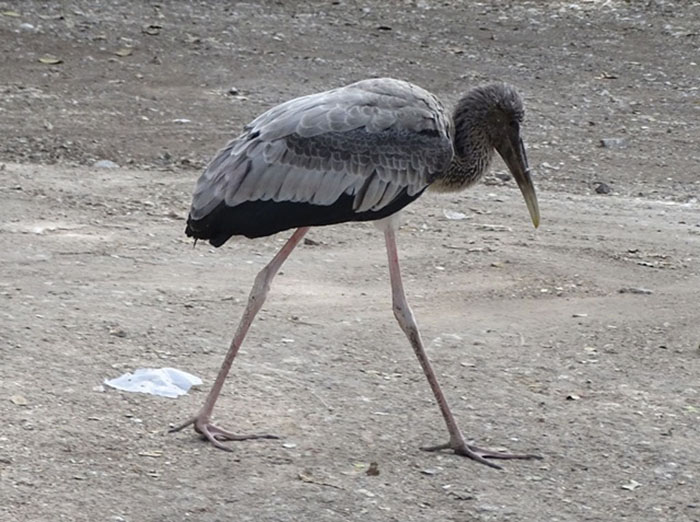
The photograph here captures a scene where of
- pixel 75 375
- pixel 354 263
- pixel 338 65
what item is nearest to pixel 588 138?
pixel 338 65

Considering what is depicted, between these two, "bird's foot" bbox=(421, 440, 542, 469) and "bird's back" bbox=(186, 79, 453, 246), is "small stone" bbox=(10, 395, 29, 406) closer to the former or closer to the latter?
"bird's back" bbox=(186, 79, 453, 246)

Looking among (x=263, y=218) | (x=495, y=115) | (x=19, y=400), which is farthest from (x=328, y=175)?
(x=19, y=400)

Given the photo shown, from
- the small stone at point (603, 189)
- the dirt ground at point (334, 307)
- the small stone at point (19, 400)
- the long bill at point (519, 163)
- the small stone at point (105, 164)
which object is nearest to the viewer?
the dirt ground at point (334, 307)

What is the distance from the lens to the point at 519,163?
5.34 metres

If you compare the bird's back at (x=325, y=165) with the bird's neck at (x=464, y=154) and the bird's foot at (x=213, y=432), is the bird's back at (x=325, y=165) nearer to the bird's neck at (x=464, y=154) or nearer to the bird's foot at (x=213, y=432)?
the bird's neck at (x=464, y=154)

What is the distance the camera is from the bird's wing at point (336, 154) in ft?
15.6

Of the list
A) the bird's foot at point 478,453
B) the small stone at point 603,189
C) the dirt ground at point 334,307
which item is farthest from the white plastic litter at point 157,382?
the small stone at point 603,189

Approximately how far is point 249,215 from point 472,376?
140 centimetres

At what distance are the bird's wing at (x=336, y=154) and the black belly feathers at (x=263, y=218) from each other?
0.07 feet

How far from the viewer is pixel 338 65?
11758 mm

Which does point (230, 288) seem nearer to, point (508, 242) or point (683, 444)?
point (508, 242)

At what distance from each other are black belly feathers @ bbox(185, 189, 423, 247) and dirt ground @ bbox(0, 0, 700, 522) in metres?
0.73

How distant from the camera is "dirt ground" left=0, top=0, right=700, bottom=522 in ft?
14.8

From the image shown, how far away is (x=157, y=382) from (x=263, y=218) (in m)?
0.92
